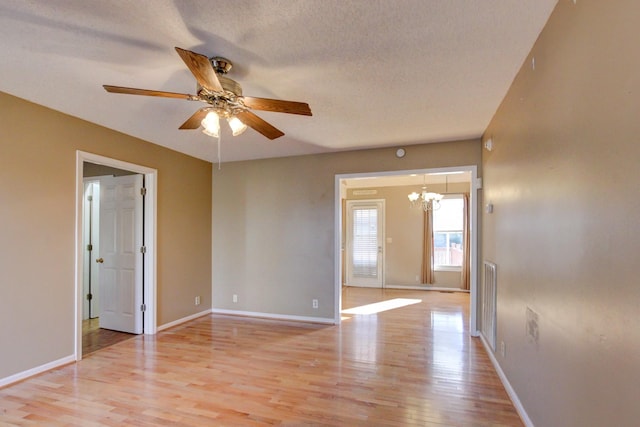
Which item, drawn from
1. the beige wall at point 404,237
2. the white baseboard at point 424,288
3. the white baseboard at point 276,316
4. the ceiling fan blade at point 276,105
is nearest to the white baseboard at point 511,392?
the white baseboard at point 276,316

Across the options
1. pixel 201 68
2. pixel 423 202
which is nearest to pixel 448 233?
pixel 423 202

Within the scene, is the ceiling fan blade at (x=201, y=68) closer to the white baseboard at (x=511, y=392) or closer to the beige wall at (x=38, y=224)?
the beige wall at (x=38, y=224)

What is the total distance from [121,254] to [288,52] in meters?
3.74

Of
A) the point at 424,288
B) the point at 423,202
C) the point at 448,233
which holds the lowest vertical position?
the point at 424,288

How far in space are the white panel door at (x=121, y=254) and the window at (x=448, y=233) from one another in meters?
6.14

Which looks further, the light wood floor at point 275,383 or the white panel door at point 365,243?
the white panel door at point 365,243

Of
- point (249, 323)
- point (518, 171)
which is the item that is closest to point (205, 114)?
point (518, 171)

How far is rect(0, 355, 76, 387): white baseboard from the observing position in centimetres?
264

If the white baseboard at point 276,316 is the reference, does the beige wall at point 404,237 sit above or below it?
above

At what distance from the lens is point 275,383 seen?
2734 millimetres

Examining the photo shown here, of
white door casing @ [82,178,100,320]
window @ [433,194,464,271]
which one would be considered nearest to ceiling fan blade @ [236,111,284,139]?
white door casing @ [82,178,100,320]

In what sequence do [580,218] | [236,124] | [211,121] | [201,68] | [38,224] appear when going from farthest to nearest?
[38,224] < [236,124] < [211,121] < [201,68] < [580,218]

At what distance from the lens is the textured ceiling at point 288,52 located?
1650 millimetres

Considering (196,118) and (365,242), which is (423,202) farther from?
(196,118)
